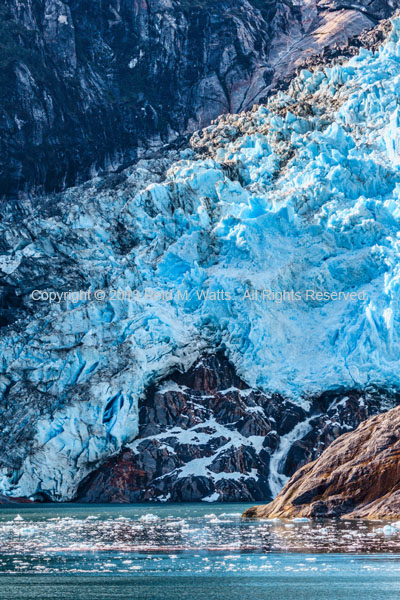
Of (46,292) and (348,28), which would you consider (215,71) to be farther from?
(46,292)

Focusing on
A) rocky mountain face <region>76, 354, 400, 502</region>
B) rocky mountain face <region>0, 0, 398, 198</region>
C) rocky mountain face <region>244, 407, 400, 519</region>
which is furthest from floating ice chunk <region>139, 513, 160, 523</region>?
rocky mountain face <region>0, 0, 398, 198</region>

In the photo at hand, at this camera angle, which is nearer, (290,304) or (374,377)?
(374,377)

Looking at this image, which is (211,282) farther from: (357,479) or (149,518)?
(357,479)

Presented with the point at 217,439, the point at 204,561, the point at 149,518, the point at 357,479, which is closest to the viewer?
the point at 204,561

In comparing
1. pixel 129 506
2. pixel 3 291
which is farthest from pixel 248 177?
pixel 129 506

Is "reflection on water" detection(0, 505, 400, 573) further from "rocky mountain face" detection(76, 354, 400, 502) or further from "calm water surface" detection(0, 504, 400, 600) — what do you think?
"rocky mountain face" detection(76, 354, 400, 502)

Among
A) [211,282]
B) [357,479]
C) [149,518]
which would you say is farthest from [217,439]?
[357,479]

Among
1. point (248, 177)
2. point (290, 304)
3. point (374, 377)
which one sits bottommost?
point (374, 377)
